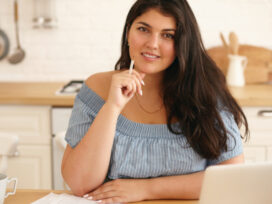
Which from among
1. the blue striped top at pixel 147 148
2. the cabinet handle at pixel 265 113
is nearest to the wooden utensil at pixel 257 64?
the cabinet handle at pixel 265 113

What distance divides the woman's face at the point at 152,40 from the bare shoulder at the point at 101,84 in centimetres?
18

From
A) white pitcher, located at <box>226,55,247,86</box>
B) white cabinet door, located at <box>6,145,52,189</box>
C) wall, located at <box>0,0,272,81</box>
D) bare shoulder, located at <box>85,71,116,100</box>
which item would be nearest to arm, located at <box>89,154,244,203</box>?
bare shoulder, located at <box>85,71,116,100</box>

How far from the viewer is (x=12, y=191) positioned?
1.07 metres

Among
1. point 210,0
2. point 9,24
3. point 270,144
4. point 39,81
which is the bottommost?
point 270,144

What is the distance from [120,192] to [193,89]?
46 centimetres

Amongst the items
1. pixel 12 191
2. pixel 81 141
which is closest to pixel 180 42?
pixel 81 141

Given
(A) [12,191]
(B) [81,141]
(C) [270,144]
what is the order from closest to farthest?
(A) [12,191] → (B) [81,141] → (C) [270,144]

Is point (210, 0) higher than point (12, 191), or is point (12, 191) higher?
point (210, 0)

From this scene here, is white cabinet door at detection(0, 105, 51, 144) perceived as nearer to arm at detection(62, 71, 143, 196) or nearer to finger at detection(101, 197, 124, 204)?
arm at detection(62, 71, 143, 196)

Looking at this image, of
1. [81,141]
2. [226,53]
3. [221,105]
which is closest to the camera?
[81,141]

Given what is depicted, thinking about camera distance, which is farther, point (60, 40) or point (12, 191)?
point (60, 40)

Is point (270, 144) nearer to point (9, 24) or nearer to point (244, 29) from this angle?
point (244, 29)

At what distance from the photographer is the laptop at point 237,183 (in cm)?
68

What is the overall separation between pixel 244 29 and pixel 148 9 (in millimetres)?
1616
